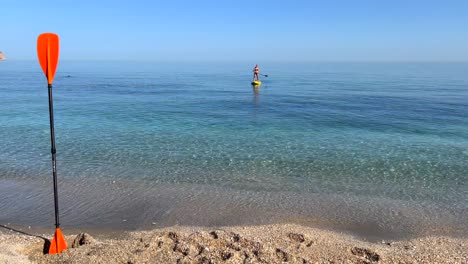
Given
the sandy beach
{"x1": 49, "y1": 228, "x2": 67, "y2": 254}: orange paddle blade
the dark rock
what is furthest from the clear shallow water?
{"x1": 49, "y1": 228, "x2": 67, "y2": 254}: orange paddle blade

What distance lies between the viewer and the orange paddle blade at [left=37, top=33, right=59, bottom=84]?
6242 millimetres

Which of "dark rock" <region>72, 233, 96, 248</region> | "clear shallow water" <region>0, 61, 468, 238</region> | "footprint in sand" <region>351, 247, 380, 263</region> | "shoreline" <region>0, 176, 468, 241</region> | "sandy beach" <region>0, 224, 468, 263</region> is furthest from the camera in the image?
"clear shallow water" <region>0, 61, 468, 238</region>

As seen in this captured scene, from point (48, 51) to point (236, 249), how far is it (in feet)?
14.3

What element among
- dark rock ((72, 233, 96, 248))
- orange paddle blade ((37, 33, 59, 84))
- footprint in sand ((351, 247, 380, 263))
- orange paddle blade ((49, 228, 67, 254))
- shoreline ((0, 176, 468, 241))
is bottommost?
shoreline ((0, 176, 468, 241))

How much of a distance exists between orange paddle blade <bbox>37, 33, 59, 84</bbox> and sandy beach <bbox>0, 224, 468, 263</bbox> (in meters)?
2.86

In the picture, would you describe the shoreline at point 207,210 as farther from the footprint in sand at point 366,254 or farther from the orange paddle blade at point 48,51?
the orange paddle blade at point 48,51

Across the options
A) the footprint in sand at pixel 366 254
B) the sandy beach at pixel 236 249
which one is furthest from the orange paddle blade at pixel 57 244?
the footprint in sand at pixel 366 254

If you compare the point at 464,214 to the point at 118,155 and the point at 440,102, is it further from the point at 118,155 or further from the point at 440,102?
the point at 440,102

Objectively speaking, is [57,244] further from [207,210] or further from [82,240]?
[207,210]

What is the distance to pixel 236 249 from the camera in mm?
6520

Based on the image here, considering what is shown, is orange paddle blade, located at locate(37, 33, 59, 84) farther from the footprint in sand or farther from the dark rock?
the footprint in sand

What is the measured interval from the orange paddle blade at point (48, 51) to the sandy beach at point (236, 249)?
286cm

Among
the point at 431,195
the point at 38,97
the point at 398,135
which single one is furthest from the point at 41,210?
the point at 38,97

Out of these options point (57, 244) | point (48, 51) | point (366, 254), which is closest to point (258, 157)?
point (366, 254)
